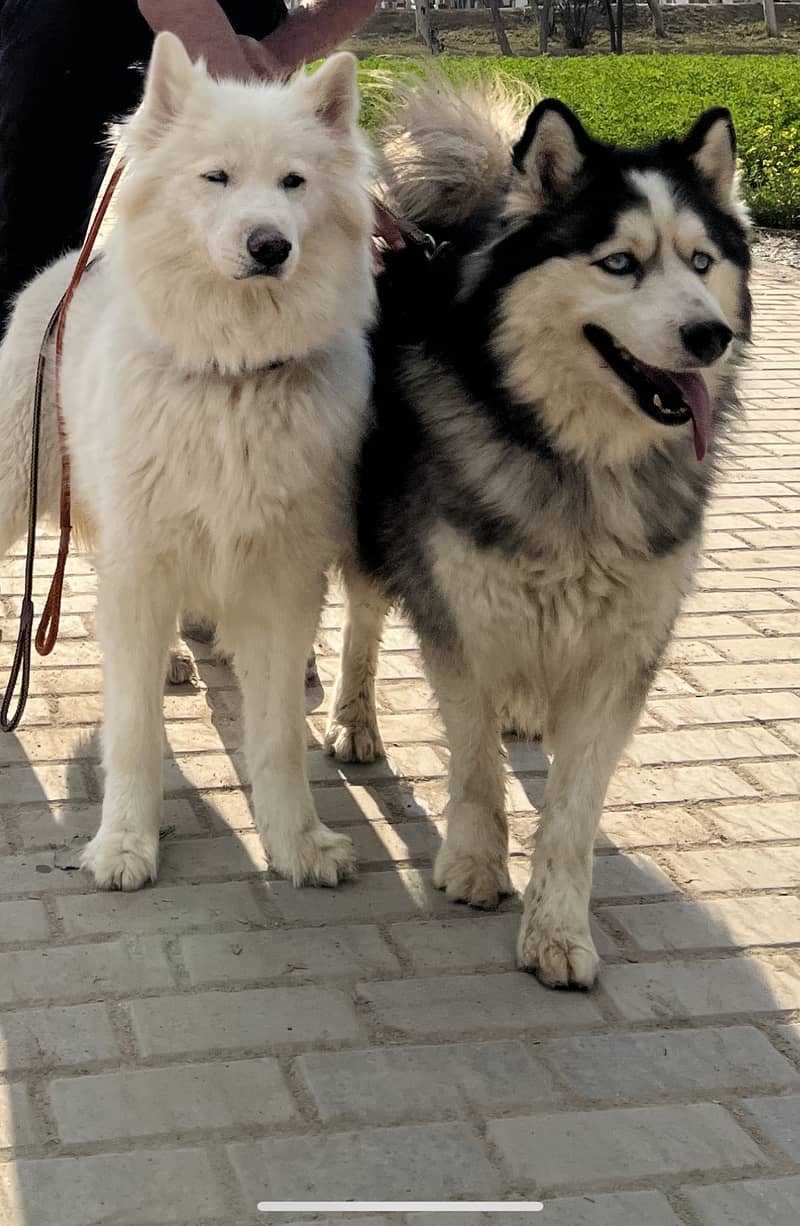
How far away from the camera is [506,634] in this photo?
3342 mm

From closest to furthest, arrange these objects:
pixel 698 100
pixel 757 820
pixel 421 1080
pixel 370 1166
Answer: pixel 370 1166 → pixel 421 1080 → pixel 757 820 → pixel 698 100

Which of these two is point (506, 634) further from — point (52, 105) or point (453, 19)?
point (453, 19)

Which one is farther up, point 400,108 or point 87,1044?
point 400,108

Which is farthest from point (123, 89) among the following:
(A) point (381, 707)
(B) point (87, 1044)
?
(B) point (87, 1044)

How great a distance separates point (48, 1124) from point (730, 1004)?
1391 millimetres

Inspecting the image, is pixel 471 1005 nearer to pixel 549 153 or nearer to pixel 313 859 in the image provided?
pixel 313 859

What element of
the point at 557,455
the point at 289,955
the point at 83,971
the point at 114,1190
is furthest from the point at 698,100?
the point at 114,1190

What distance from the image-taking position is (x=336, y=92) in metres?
3.22

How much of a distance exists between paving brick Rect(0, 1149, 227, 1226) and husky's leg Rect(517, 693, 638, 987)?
3.25 feet

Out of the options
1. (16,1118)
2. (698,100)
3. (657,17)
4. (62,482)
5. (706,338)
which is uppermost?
(706,338)

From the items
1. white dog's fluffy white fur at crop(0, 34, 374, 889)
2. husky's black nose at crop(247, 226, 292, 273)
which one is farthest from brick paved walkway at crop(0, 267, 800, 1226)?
husky's black nose at crop(247, 226, 292, 273)

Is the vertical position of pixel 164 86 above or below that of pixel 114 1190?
above

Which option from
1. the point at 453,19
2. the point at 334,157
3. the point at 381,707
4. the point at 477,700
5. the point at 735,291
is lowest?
the point at 453,19

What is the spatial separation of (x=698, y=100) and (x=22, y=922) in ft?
45.9
